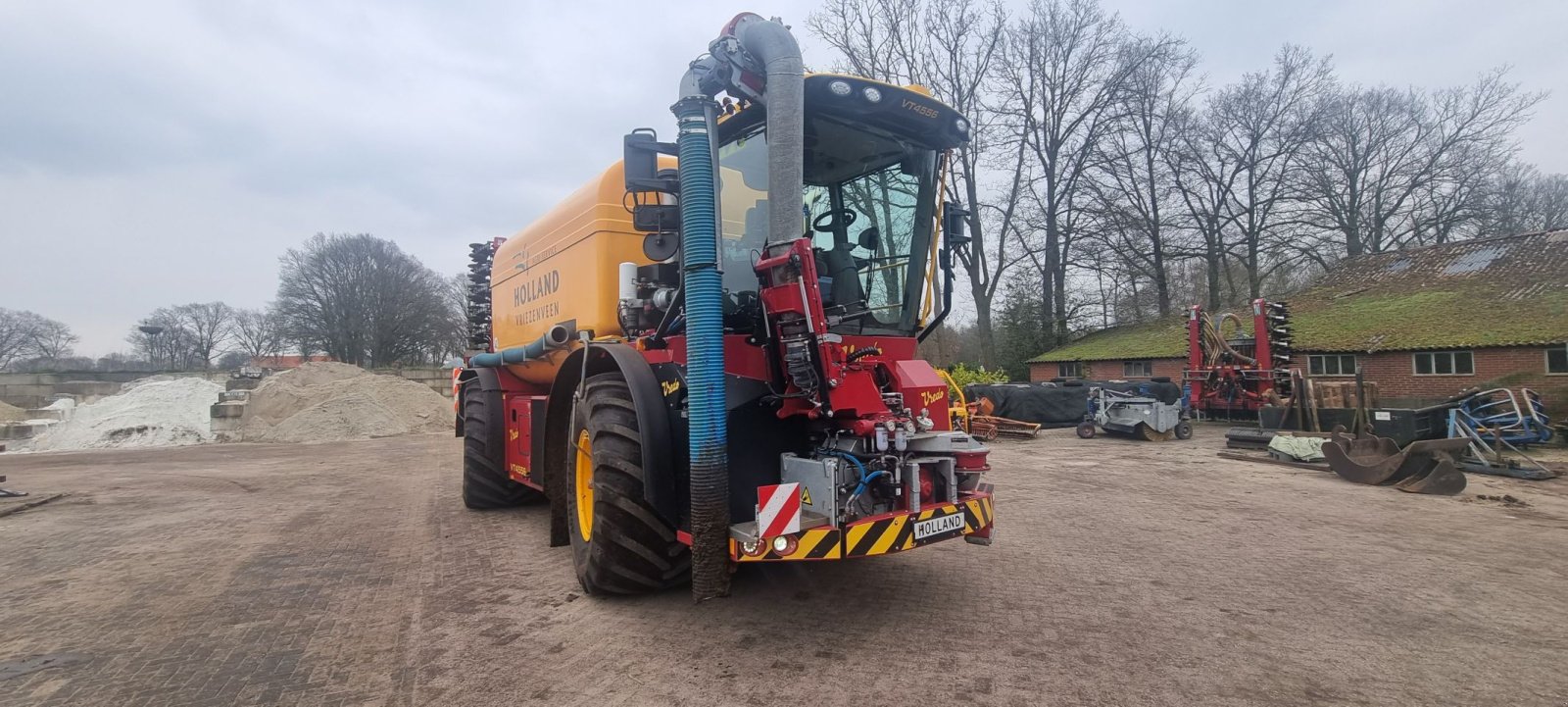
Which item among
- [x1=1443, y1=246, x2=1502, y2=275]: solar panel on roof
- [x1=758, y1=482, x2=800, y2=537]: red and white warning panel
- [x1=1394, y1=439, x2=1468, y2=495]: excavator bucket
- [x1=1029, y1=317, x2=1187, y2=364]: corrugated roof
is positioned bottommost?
[x1=1394, y1=439, x2=1468, y2=495]: excavator bucket

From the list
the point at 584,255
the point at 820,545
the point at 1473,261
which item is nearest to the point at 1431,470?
the point at 820,545

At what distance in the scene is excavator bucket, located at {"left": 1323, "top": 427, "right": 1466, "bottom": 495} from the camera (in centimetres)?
874

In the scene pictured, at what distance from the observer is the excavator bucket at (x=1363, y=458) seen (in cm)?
943

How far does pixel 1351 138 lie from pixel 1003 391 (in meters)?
25.2

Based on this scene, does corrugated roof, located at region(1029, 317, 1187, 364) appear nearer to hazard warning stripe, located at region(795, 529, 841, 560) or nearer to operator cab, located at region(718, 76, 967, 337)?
operator cab, located at region(718, 76, 967, 337)

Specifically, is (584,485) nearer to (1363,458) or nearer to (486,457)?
(486,457)

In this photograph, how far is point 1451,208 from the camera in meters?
30.4

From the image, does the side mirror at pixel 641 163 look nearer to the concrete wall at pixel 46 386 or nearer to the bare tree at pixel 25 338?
the concrete wall at pixel 46 386

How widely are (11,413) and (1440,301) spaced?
4201 cm

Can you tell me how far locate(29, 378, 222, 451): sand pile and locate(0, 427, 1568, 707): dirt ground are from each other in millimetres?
15929

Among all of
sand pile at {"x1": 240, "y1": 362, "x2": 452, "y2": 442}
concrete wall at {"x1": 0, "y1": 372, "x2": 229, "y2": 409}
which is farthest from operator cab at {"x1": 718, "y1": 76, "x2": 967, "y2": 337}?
concrete wall at {"x1": 0, "y1": 372, "x2": 229, "y2": 409}

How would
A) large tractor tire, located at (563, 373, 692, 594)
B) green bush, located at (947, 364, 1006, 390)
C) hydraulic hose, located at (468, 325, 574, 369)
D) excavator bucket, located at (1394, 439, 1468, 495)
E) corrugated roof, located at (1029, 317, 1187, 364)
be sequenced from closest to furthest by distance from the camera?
large tractor tire, located at (563, 373, 692, 594), hydraulic hose, located at (468, 325, 574, 369), excavator bucket, located at (1394, 439, 1468, 495), green bush, located at (947, 364, 1006, 390), corrugated roof, located at (1029, 317, 1187, 364)

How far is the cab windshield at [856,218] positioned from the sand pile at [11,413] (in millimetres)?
27940

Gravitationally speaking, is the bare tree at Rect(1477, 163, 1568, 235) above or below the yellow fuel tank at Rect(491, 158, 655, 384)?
above
